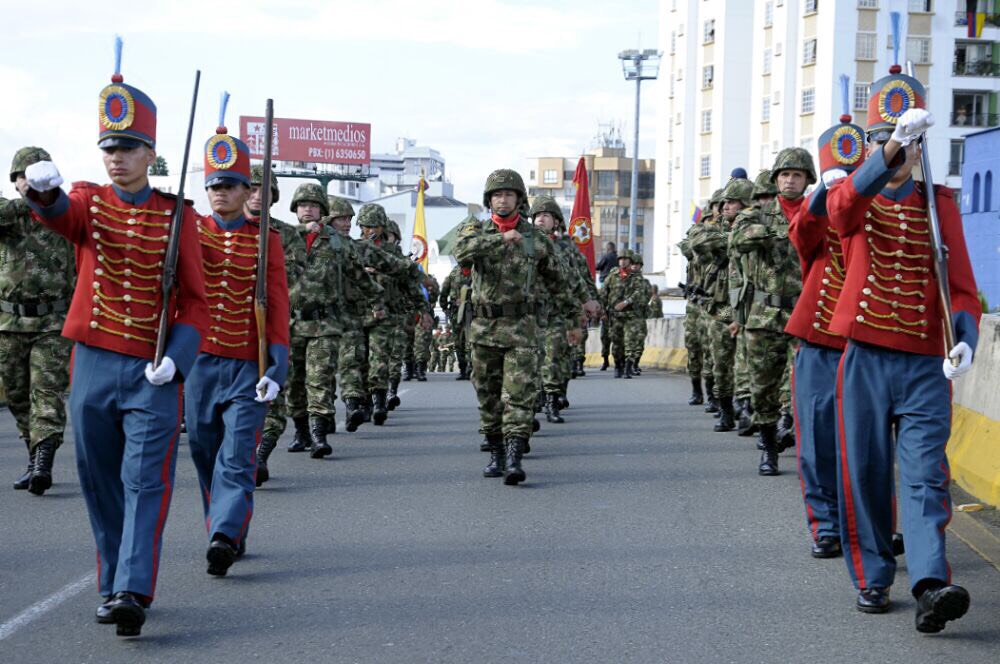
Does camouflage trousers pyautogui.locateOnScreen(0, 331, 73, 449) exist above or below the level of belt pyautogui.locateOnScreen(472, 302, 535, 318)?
below

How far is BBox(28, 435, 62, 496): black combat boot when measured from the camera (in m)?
10.2

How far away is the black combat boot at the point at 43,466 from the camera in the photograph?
1020 centimetres

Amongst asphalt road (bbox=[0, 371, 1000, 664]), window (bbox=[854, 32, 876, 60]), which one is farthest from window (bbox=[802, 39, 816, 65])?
asphalt road (bbox=[0, 371, 1000, 664])

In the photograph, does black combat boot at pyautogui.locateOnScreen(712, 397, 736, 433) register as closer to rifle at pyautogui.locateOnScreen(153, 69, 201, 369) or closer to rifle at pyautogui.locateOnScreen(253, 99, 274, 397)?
rifle at pyautogui.locateOnScreen(253, 99, 274, 397)

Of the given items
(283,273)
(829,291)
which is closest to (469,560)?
(283,273)

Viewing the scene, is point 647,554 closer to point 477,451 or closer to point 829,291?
point 829,291

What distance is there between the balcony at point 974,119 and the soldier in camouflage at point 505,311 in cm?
6070

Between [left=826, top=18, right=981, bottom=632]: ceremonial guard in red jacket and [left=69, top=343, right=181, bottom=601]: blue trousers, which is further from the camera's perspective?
[left=826, top=18, right=981, bottom=632]: ceremonial guard in red jacket

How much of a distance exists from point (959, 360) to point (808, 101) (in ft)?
202

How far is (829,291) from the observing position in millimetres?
7957

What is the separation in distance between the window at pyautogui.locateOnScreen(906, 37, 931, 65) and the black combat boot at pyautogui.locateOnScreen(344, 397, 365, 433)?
56.6m

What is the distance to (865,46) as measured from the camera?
65250 mm

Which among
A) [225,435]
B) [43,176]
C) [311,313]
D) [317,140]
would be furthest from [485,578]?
[317,140]

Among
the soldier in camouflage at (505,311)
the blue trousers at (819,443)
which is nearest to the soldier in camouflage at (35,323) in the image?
the soldier in camouflage at (505,311)
